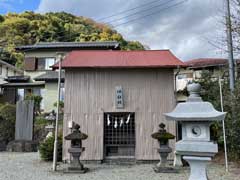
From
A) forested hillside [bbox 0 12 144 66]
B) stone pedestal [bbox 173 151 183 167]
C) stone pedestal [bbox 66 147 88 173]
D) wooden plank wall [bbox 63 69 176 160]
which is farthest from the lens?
forested hillside [bbox 0 12 144 66]

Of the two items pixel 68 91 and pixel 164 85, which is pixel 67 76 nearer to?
pixel 68 91

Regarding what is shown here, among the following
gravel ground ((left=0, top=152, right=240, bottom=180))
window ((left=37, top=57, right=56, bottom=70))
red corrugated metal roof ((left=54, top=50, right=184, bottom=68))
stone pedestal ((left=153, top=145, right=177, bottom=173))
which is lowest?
gravel ground ((left=0, top=152, right=240, bottom=180))

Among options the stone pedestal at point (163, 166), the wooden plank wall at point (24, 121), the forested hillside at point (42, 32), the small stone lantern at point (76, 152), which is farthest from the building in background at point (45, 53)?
the stone pedestal at point (163, 166)

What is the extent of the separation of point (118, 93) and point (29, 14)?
35.1 metres

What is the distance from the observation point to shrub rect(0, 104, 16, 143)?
1483 cm

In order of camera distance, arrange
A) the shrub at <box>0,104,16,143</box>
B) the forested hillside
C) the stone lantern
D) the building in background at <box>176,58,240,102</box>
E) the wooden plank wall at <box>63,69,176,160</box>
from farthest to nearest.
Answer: the forested hillside
the building in background at <box>176,58,240,102</box>
the shrub at <box>0,104,16,143</box>
the wooden plank wall at <box>63,69,176,160</box>
the stone lantern

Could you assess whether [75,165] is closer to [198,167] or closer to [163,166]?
[163,166]

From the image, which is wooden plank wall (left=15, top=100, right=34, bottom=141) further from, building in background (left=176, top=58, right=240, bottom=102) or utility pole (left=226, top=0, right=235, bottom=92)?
building in background (left=176, top=58, right=240, bottom=102)

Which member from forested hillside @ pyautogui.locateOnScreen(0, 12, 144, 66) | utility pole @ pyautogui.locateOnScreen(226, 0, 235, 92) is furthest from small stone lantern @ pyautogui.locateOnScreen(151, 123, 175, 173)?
forested hillside @ pyautogui.locateOnScreen(0, 12, 144, 66)

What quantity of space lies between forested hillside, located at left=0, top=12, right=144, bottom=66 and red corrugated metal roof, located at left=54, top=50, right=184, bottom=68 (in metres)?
21.1

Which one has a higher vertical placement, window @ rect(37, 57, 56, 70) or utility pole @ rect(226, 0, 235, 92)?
window @ rect(37, 57, 56, 70)

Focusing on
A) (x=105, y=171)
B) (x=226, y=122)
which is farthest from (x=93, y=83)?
(x=226, y=122)

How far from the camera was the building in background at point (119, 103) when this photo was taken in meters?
10.9

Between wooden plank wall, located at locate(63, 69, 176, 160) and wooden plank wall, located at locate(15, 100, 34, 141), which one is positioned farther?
wooden plank wall, located at locate(15, 100, 34, 141)
